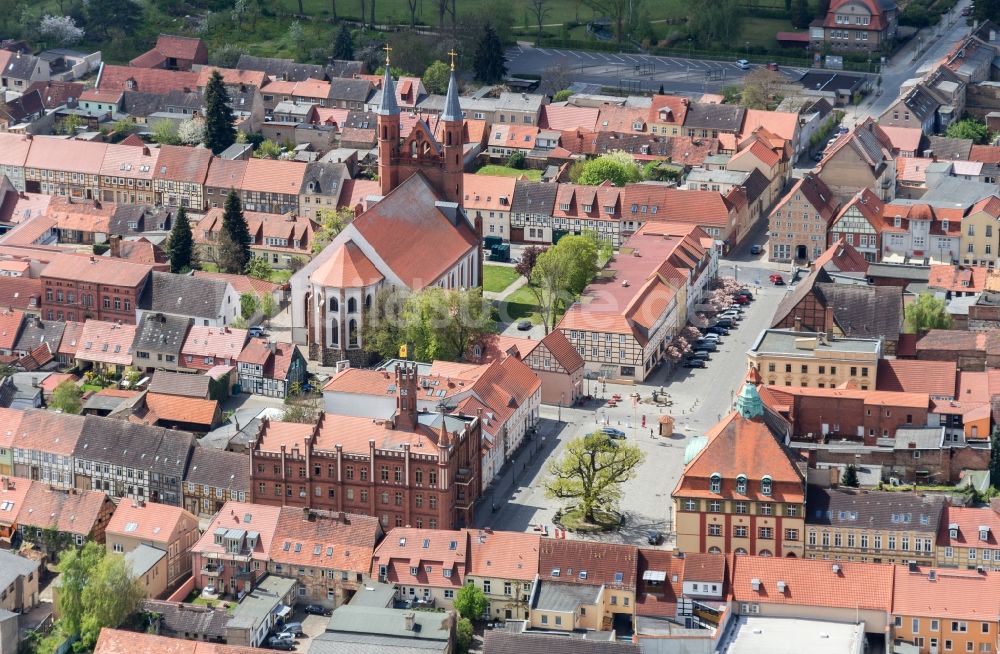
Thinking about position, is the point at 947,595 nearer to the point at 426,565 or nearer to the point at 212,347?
the point at 426,565

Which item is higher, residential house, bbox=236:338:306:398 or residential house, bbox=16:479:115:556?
residential house, bbox=236:338:306:398

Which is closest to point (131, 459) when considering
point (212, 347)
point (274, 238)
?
point (212, 347)

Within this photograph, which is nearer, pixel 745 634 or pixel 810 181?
pixel 745 634

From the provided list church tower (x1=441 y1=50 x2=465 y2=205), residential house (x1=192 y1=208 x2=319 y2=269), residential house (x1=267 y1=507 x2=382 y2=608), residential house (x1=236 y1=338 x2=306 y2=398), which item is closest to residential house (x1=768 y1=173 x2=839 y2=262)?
church tower (x1=441 y1=50 x2=465 y2=205)

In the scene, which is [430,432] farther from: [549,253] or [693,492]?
[549,253]

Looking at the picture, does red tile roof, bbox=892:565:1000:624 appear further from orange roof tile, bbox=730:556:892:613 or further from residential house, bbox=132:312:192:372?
residential house, bbox=132:312:192:372

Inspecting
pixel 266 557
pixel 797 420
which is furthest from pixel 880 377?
pixel 266 557
